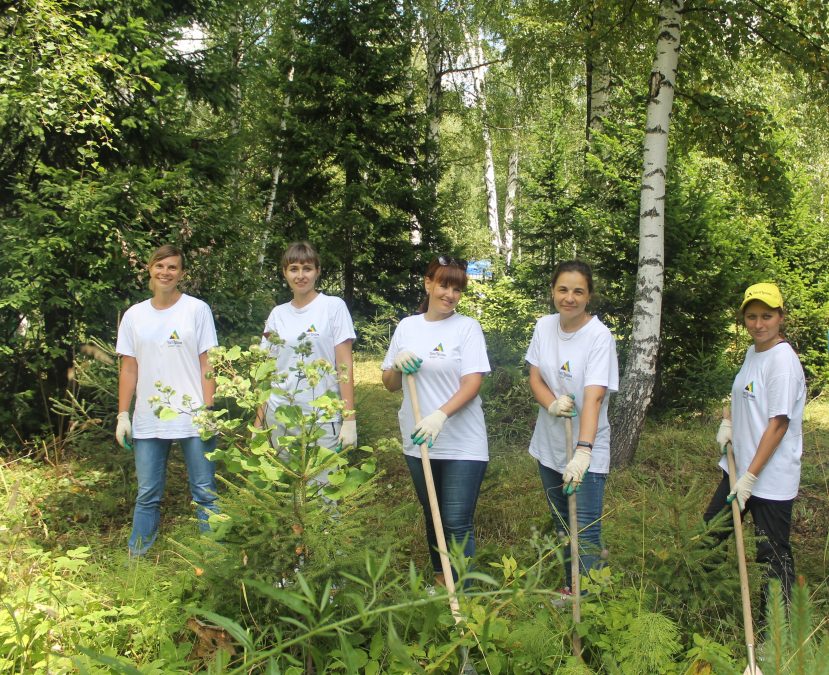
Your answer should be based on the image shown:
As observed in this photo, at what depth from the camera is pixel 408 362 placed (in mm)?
2936

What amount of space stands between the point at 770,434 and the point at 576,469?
0.86m

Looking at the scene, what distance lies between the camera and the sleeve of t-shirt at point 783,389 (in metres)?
2.75

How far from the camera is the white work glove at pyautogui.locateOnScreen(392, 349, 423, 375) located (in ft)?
9.62

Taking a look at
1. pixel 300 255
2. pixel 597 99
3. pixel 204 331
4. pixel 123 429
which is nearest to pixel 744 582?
pixel 300 255

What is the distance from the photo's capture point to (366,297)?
39.7 feet

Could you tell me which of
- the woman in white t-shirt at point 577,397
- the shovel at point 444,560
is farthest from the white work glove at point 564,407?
the shovel at point 444,560

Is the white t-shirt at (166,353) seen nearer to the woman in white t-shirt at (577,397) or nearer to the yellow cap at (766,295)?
the woman in white t-shirt at (577,397)

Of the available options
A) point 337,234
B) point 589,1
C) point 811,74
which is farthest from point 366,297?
point 811,74

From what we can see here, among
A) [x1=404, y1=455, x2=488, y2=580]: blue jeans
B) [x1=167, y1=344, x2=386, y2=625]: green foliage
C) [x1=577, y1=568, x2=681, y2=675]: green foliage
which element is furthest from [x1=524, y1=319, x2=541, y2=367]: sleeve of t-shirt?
[x1=167, y1=344, x2=386, y2=625]: green foliage

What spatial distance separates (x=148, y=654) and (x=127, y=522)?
2.35m

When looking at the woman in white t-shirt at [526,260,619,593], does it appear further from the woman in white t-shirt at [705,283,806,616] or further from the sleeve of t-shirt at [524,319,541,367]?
the woman in white t-shirt at [705,283,806,616]

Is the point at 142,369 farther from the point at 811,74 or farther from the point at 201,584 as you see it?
the point at 811,74

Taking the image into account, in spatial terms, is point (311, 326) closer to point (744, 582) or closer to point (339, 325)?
point (339, 325)

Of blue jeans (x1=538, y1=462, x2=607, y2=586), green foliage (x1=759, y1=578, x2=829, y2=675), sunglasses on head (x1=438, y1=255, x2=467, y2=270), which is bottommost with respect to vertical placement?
blue jeans (x1=538, y1=462, x2=607, y2=586)
